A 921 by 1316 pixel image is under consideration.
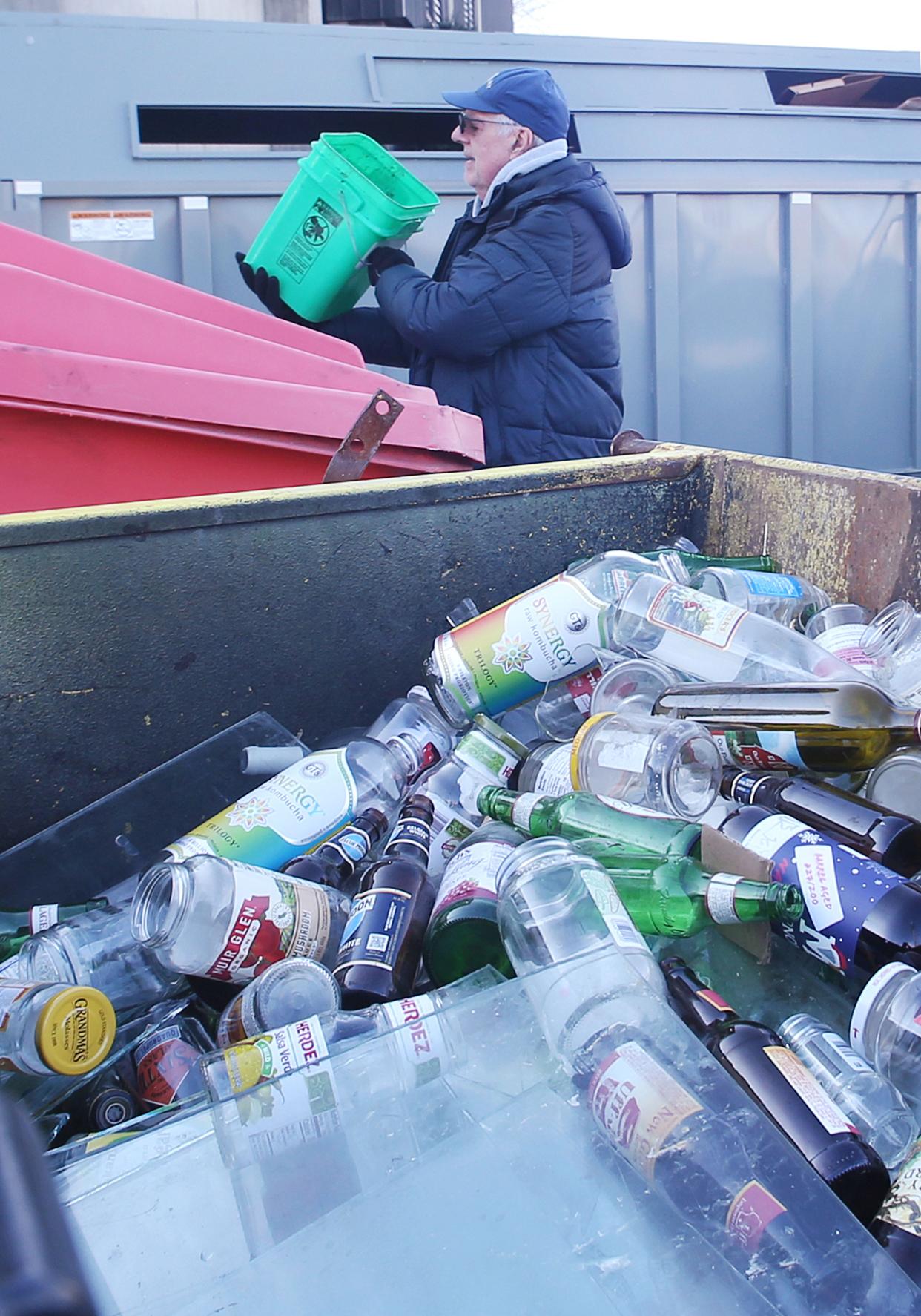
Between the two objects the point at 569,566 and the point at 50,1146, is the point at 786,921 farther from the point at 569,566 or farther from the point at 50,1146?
the point at 569,566

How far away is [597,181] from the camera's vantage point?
3295mm

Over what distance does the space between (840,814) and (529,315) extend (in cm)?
221

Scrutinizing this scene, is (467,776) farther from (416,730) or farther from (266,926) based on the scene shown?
(266,926)

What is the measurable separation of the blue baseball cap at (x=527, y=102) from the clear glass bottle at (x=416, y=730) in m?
2.12

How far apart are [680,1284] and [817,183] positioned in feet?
17.8

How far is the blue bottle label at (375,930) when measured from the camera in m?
1.29

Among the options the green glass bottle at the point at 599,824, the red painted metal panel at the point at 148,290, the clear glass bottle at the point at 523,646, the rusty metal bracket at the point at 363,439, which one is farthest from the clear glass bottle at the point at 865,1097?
the red painted metal panel at the point at 148,290

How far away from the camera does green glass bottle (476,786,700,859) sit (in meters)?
1.42

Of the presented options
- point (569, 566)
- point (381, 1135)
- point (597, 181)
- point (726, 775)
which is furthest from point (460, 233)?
point (381, 1135)

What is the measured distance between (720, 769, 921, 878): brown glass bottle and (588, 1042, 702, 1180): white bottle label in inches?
18.3

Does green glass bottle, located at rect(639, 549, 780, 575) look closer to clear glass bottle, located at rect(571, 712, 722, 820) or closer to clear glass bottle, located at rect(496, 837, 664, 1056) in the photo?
clear glass bottle, located at rect(571, 712, 722, 820)

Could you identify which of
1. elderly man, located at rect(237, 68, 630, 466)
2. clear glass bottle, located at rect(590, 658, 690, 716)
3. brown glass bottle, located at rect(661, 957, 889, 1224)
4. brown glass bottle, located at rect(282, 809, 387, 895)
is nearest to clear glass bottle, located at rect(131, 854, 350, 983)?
brown glass bottle, located at rect(282, 809, 387, 895)

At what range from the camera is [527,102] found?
3.32 metres

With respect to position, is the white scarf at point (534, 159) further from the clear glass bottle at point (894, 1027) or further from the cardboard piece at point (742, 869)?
the clear glass bottle at point (894, 1027)
